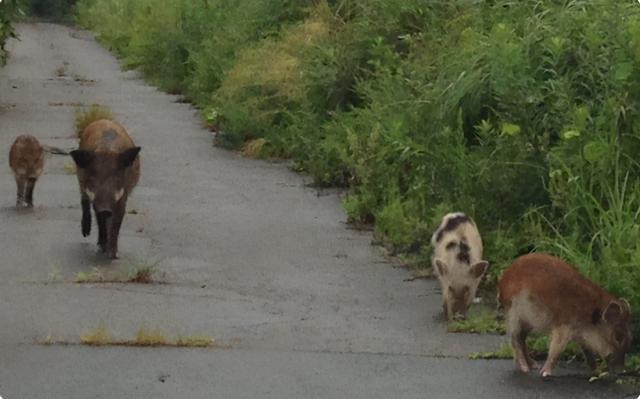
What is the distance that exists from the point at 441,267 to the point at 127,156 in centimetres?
376

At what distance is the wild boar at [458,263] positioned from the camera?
1088 cm

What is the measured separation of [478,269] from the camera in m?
11.0

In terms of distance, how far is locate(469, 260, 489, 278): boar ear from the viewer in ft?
36.0

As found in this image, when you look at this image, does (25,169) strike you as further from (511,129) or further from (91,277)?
(511,129)

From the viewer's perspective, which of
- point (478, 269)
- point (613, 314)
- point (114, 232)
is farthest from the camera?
point (114, 232)

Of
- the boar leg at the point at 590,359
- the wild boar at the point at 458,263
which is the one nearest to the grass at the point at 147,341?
the wild boar at the point at 458,263

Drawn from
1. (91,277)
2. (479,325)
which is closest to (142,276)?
(91,277)

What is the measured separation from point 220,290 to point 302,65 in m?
8.83

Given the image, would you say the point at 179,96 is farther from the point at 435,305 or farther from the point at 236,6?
the point at 435,305

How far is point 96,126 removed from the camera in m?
14.4

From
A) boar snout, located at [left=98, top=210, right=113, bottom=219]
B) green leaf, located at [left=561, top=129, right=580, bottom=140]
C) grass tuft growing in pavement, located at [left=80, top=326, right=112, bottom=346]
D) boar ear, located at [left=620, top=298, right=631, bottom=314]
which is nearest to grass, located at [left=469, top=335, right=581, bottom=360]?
boar ear, located at [left=620, top=298, right=631, bottom=314]

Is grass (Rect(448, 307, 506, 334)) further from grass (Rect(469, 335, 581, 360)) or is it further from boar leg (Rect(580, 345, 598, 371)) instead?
boar leg (Rect(580, 345, 598, 371))

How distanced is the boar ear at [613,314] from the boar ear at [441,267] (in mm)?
2111

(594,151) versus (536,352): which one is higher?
(594,151)
